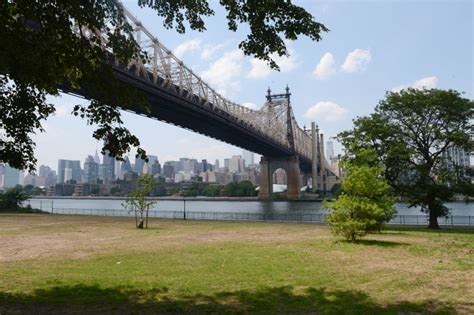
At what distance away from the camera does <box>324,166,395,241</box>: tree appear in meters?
16.6

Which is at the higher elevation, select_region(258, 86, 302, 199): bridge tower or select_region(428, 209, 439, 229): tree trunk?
select_region(258, 86, 302, 199): bridge tower

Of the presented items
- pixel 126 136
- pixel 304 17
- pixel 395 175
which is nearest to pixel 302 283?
pixel 126 136

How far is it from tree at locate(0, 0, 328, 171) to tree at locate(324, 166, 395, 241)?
1098 cm

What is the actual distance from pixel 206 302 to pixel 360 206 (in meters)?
11.0

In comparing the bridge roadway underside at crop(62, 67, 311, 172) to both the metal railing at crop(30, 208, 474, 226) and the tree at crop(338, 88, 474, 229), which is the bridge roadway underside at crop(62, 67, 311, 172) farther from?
the tree at crop(338, 88, 474, 229)

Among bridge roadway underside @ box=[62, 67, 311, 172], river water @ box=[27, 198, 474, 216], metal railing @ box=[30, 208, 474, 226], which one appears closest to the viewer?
metal railing @ box=[30, 208, 474, 226]

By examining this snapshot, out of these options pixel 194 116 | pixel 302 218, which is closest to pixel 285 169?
pixel 194 116

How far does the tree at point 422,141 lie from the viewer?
1044 inches

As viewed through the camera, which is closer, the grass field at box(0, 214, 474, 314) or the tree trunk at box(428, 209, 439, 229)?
the grass field at box(0, 214, 474, 314)

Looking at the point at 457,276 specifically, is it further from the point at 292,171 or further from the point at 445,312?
the point at 292,171

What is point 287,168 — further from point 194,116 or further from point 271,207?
point 194,116

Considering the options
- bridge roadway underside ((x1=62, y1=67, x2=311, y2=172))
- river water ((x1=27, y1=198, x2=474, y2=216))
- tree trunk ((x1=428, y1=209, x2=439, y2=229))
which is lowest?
river water ((x1=27, y1=198, x2=474, y2=216))

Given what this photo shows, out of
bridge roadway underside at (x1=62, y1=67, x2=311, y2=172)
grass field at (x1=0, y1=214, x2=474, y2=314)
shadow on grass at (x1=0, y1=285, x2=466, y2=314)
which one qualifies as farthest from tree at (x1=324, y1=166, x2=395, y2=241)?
bridge roadway underside at (x1=62, y1=67, x2=311, y2=172)

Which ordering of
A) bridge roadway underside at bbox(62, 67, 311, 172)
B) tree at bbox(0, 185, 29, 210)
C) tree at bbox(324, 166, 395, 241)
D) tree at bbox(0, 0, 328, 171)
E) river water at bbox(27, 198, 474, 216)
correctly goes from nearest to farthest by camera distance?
Answer: tree at bbox(0, 0, 328, 171), tree at bbox(324, 166, 395, 241), bridge roadway underside at bbox(62, 67, 311, 172), tree at bbox(0, 185, 29, 210), river water at bbox(27, 198, 474, 216)
